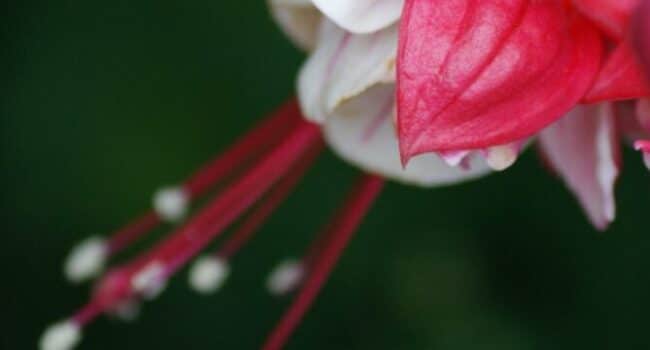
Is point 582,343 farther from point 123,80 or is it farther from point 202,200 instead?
point 123,80

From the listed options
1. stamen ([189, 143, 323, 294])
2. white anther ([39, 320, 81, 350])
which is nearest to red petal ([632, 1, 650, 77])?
stamen ([189, 143, 323, 294])

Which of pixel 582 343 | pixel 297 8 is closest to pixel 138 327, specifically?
pixel 582 343

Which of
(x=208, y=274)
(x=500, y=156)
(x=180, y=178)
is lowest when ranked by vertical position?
(x=180, y=178)

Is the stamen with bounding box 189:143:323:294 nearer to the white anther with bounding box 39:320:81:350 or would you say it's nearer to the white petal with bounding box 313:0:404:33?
the white anther with bounding box 39:320:81:350

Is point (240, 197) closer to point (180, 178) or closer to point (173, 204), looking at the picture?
point (173, 204)

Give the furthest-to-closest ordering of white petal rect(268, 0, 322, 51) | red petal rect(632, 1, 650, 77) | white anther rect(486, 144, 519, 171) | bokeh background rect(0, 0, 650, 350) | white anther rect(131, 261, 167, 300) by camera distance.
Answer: bokeh background rect(0, 0, 650, 350), white anther rect(131, 261, 167, 300), white petal rect(268, 0, 322, 51), white anther rect(486, 144, 519, 171), red petal rect(632, 1, 650, 77)

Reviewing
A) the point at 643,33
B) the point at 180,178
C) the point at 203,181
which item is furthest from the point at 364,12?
the point at 180,178

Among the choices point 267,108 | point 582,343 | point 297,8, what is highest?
point 297,8
